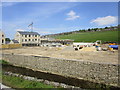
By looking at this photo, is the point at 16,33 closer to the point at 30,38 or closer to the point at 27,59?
the point at 30,38

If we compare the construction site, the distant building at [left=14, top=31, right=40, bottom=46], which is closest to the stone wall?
the construction site

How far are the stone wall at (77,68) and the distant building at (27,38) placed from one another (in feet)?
81.9

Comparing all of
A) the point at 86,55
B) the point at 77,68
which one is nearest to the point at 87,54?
the point at 86,55

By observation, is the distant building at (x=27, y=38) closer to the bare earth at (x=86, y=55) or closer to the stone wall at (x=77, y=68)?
the bare earth at (x=86, y=55)

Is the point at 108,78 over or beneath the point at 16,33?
beneath

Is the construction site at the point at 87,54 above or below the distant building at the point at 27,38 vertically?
below

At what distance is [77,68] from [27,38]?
33.1 m

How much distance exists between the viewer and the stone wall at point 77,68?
36.0 feet

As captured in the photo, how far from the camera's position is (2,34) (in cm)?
3912

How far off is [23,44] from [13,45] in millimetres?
4872

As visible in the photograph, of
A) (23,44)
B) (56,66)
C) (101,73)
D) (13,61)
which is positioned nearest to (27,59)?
(13,61)

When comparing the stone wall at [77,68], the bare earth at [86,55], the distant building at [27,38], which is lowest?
the stone wall at [77,68]

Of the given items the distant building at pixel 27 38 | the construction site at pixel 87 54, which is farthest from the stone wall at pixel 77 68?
the distant building at pixel 27 38

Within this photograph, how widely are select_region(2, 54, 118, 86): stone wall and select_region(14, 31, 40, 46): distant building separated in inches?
983
